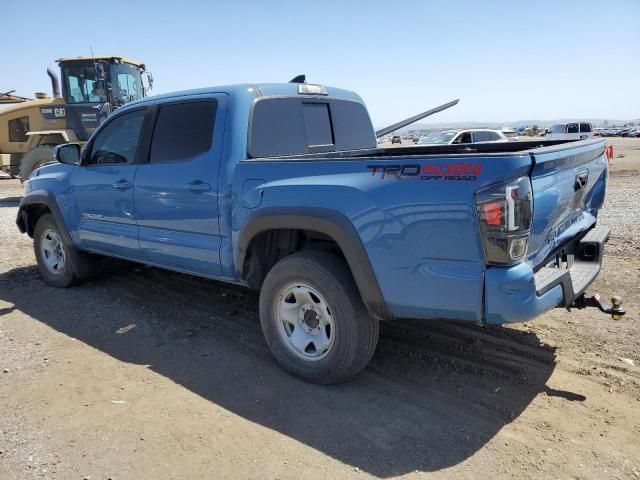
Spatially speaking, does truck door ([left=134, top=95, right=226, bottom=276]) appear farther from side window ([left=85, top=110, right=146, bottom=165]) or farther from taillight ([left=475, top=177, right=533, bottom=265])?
taillight ([left=475, top=177, right=533, bottom=265])

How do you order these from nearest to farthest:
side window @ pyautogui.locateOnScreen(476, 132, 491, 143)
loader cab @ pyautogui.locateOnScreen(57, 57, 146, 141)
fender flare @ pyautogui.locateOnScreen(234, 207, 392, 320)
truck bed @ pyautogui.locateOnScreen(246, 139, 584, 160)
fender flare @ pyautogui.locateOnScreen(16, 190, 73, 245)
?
fender flare @ pyautogui.locateOnScreen(234, 207, 392, 320) → truck bed @ pyautogui.locateOnScreen(246, 139, 584, 160) → fender flare @ pyautogui.locateOnScreen(16, 190, 73, 245) → loader cab @ pyautogui.locateOnScreen(57, 57, 146, 141) → side window @ pyautogui.locateOnScreen(476, 132, 491, 143)

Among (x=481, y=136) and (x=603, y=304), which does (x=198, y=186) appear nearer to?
(x=603, y=304)

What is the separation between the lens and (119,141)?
4.91 meters

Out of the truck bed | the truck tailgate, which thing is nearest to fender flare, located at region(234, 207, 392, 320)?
the truck tailgate

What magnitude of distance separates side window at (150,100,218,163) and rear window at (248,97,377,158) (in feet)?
1.24

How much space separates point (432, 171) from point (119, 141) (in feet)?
11.2

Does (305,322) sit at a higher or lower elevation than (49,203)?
lower

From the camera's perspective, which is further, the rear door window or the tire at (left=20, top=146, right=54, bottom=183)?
the rear door window

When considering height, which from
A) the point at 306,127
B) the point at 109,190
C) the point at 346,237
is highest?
the point at 306,127

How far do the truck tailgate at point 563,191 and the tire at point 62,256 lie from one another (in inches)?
189

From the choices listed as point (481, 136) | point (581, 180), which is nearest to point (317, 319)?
point (581, 180)

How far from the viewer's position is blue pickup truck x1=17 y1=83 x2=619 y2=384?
2.65 meters

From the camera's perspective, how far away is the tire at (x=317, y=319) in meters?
3.21

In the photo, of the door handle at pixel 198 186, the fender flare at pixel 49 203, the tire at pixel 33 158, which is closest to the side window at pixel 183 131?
the door handle at pixel 198 186
